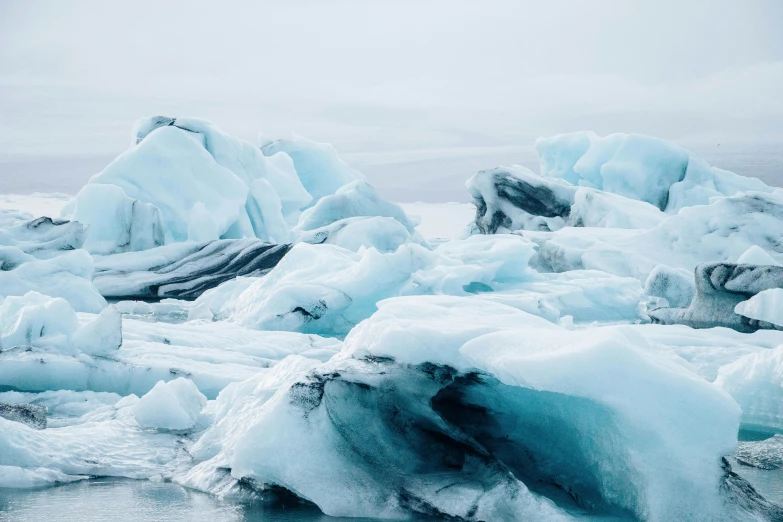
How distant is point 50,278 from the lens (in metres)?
9.98

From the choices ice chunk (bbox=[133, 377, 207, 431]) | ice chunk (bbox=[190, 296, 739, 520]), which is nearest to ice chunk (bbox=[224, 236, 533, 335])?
ice chunk (bbox=[133, 377, 207, 431])

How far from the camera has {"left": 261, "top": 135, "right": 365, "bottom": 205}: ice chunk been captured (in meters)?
23.1

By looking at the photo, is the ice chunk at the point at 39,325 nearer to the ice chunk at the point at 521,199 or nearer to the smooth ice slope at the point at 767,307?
the smooth ice slope at the point at 767,307

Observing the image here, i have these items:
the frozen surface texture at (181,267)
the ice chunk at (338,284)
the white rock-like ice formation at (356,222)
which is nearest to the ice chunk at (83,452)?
the ice chunk at (338,284)

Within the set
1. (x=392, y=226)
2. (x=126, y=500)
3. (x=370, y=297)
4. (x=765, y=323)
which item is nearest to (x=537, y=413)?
(x=126, y=500)

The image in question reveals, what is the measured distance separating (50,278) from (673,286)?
835cm

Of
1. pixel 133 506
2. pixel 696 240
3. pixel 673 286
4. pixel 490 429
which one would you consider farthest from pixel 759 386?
pixel 696 240

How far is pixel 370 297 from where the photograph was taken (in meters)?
9.49

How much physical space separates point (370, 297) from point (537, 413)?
6.29m

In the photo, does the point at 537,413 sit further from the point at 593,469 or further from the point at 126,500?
the point at 126,500

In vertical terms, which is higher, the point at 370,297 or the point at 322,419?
the point at 322,419

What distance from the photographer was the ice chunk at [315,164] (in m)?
23.1

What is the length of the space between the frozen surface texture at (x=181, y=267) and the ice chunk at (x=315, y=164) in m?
9.20

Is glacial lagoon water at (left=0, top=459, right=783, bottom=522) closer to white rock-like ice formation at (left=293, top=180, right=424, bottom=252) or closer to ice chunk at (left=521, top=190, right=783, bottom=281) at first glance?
ice chunk at (left=521, top=190, right=783, bottom=281)
